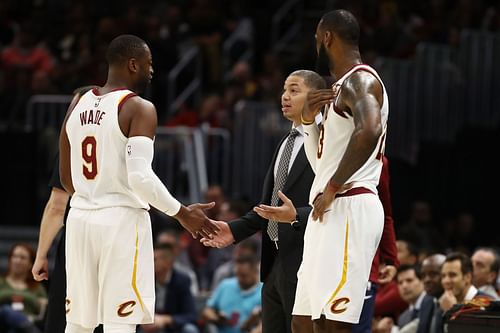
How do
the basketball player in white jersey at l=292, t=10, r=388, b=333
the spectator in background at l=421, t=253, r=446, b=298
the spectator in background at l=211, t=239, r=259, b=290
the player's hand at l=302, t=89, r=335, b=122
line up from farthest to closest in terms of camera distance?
the spectator in background at l=211, t=239, r=259, b=290, the spectator in background at l=421, t=253, r=446, b=298, the player's hand at l=302, t=89, r=335, b=122, the basketball player in white jersey at l=292, t=10, r=388, b=333

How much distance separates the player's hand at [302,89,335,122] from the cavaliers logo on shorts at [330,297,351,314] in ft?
3.54

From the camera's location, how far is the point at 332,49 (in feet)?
22.4

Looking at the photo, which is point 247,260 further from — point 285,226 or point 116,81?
point 116,81

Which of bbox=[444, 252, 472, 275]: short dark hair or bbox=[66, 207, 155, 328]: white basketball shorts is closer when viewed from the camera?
bbox=[66, 207, 155, 328]: white basketball shorts

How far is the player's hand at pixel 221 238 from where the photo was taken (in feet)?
25.2

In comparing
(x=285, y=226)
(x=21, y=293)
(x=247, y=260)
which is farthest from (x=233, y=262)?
(x=285, y=226)

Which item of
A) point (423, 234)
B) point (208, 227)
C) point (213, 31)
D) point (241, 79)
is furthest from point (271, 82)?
point (208, 227)

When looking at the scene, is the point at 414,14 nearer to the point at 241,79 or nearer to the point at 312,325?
the point at 241,79

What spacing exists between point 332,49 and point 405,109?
8.91 metres

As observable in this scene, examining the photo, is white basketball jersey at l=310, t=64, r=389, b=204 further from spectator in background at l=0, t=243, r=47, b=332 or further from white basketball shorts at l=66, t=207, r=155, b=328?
spectator in background at l=0, t=243, r=47, b=332

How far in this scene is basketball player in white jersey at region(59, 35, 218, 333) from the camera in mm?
6871

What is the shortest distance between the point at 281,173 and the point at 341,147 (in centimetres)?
119

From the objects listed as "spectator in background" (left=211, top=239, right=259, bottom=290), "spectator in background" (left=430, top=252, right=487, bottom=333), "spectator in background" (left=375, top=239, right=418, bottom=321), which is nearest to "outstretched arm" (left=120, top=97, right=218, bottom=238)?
"spectator in background" (left=430, top=252, right=487, bottom=333)

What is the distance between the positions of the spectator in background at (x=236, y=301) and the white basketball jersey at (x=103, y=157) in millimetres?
4740
